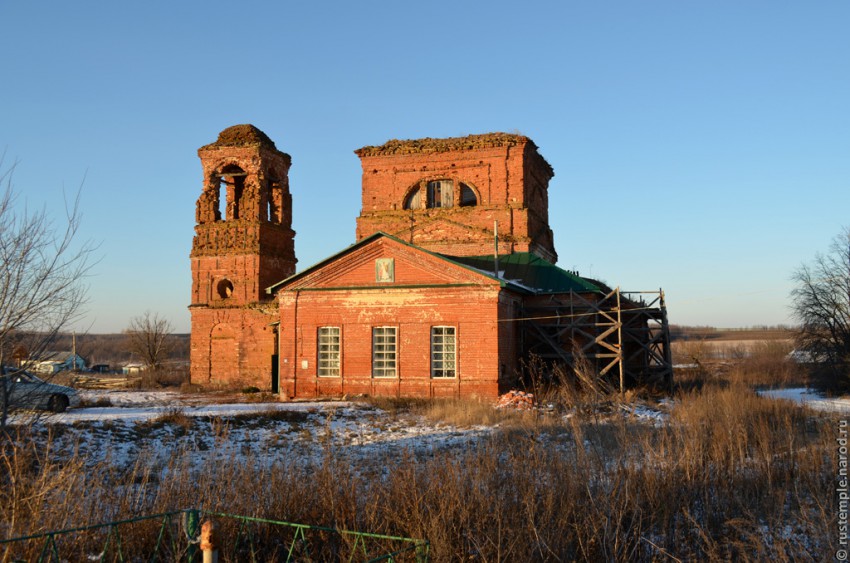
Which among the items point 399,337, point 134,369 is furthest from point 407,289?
point 134,369

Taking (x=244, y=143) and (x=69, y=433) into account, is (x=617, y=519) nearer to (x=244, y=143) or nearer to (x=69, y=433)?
(x=69, y=433)

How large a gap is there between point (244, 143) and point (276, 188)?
8.13 ft

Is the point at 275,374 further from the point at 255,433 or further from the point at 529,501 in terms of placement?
the point at 529,501

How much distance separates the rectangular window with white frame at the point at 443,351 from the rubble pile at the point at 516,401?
228 cm

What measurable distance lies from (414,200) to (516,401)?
12813 millimetres

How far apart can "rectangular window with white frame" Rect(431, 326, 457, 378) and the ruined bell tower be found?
29.6 ft

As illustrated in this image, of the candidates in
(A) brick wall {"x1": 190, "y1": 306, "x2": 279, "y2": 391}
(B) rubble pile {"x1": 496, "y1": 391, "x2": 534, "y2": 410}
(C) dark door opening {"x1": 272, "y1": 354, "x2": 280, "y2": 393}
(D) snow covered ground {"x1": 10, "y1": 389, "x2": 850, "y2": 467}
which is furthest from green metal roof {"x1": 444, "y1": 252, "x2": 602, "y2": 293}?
(A) brick wall {"x1": 190, "y1": 306, "x2": 279, "y2": 391}

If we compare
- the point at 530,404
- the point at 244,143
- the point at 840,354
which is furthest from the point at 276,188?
the point at 840,354

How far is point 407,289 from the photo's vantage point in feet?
68.6

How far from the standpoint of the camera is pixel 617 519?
656cm

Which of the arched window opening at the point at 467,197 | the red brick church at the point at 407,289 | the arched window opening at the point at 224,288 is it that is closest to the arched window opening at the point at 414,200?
the red brick church at the point at 407,289

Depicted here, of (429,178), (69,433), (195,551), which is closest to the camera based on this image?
(195,551)

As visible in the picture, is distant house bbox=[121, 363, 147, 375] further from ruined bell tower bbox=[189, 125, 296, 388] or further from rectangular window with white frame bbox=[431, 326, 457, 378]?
rectangular window with white frame bbox=[431, 326, 457, 378]

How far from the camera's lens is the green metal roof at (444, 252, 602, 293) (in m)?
22.8
